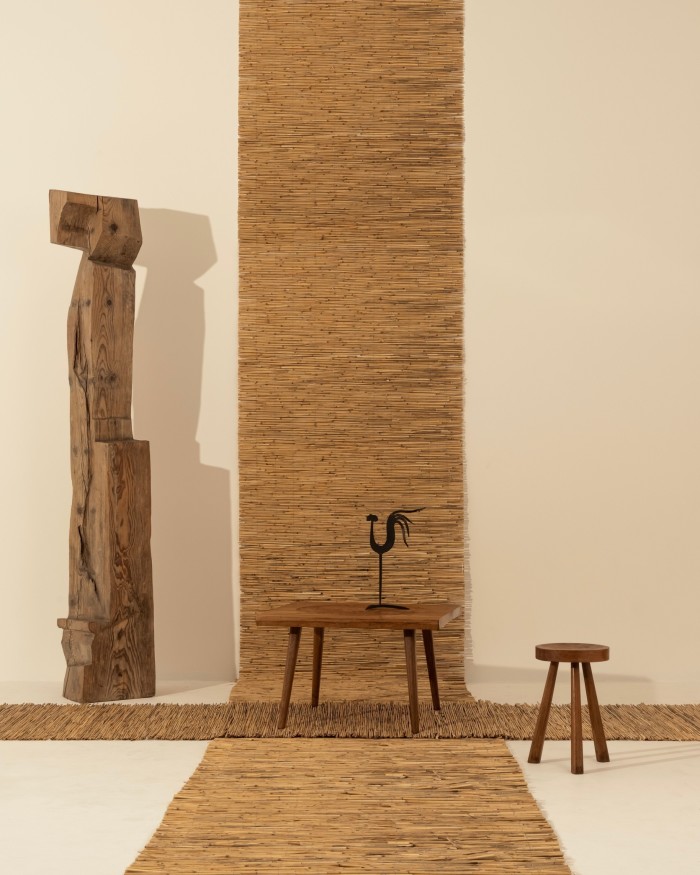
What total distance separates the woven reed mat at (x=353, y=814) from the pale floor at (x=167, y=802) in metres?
0.08

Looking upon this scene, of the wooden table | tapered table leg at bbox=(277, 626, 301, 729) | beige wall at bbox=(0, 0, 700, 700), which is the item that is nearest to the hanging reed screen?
beige wall at bbox=(0, 0, 700, 700)

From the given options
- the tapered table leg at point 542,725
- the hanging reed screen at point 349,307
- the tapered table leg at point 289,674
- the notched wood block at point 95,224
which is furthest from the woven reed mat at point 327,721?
the notched wood block at point 95,224

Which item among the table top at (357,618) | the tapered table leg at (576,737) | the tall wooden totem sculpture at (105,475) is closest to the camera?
the tapered table leg at (576,737)

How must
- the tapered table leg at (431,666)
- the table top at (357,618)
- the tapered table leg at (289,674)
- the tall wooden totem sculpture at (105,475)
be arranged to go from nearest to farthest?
the table top at (357,618) → the tapered table leg at (289,674) → the tapered table leg at (431,666) → the tall wooden totem sculpture at (105,475)

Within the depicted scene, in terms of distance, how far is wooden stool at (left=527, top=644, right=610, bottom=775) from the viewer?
10.8 feet

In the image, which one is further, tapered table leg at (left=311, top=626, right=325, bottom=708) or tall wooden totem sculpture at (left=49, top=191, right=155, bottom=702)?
tall wooden totem sculpture at (left=49, top=191, right=155, bottom=702)

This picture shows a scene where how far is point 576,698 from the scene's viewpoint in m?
3.33

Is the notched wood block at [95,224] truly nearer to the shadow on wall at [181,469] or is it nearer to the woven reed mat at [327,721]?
the shadow on wall at [181,469]

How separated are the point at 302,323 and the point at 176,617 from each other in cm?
137

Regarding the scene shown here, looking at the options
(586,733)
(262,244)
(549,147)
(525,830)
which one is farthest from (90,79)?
(525,830)

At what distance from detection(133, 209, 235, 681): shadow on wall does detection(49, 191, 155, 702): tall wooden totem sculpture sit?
32 centimetres

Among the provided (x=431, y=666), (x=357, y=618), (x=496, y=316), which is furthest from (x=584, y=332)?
(x=357, y=618)

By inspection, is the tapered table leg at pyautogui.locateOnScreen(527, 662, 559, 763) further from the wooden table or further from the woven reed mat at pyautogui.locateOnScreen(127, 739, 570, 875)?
the wooden table

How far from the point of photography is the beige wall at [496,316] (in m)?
4.78
